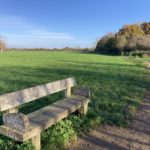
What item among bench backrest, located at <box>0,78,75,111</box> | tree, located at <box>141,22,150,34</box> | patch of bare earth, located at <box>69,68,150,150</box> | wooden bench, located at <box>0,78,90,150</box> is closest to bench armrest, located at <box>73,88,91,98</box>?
wooden bench, located at <box>0,78,90,150</box>

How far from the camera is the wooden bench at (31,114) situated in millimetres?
3975

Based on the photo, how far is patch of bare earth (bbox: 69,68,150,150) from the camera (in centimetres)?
489

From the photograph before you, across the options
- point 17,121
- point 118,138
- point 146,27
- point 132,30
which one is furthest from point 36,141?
point 146,27

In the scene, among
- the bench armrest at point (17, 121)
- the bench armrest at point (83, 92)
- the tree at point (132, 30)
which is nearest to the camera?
the bench armrest at point (17, 121)

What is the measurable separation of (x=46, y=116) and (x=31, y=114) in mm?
293

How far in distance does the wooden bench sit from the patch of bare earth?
67cm

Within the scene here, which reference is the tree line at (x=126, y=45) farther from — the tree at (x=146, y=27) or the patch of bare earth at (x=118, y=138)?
the patch of bare earth at (x=118, y=138)

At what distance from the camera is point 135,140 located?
524cm

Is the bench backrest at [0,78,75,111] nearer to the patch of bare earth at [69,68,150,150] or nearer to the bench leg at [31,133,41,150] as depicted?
the bench leg at [31,133,41,150]

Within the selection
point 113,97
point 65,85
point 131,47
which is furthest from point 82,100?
point 131,47

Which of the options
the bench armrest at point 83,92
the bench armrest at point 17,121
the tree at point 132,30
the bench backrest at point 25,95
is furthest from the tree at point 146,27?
the bench armrest at point 17,121

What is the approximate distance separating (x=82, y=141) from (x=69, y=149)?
452 millimetres

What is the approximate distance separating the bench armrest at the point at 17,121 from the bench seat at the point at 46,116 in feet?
0.17

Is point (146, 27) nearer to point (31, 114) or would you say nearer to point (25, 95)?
point (31, 114)
